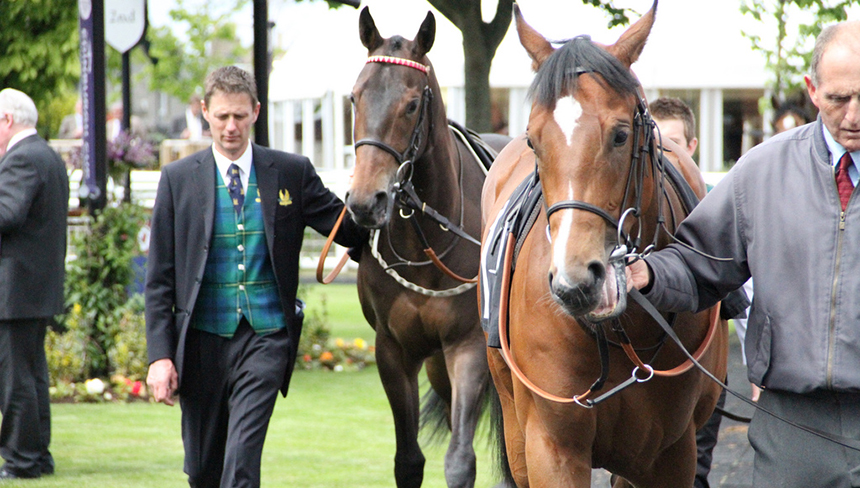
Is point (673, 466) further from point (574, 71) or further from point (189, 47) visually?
point (189, 47)

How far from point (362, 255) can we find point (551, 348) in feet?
7.39

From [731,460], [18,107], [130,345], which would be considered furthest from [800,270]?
[130,345]

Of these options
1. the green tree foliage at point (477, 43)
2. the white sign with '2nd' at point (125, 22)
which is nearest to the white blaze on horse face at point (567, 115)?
the green tree foliage at point (477, 43)

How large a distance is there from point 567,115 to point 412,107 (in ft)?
6.93

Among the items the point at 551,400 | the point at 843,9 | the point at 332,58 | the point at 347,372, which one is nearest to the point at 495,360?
the point at 551,400

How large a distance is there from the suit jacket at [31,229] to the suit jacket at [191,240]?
2068 millimetres

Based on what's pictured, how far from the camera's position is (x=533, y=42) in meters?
3.22

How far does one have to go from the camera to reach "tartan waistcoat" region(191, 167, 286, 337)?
439cm

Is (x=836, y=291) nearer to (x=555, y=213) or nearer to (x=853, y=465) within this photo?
(x=853, y=465)

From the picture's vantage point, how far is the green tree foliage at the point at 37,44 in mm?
13945

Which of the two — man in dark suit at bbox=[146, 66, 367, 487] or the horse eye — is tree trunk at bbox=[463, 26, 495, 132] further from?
man in dark suit at bbox=[146, 66, 367, 487]

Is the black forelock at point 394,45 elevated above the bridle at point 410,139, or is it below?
above

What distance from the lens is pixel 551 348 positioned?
10.7 feet

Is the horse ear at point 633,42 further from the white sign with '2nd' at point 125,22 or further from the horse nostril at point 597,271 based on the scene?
the white sign with '2nd' at point 125,22
